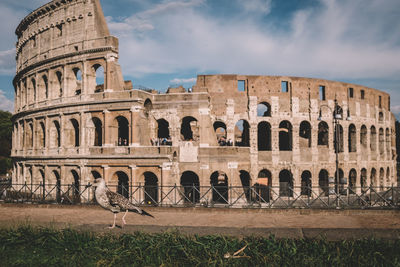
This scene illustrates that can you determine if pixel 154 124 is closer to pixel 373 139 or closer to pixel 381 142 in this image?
pixel 373 139

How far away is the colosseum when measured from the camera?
2264 centimetres

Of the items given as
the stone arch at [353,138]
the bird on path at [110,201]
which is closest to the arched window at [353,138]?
the stone arch at [353,138]

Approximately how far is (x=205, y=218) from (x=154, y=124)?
1528cm

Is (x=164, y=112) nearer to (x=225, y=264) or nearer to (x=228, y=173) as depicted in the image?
(x=228, y=173)

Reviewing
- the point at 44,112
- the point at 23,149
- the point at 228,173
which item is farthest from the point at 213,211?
the point at 23,149

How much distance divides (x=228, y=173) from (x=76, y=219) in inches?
567

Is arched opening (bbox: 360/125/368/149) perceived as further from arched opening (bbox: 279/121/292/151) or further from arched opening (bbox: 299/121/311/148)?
arched opening (bbox: 279/121/292/151)

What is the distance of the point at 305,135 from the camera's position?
3209 centimetres

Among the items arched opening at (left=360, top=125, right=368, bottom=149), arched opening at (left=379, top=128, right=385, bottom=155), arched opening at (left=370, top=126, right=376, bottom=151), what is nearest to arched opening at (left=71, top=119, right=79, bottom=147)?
arched opening at (left=360, top=125, right=368, bottom=149)

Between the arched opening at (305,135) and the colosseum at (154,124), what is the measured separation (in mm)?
134

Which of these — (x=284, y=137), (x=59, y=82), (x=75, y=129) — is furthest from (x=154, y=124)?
(x=284, y=137)

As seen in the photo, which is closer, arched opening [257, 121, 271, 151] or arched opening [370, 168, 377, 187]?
arched opening [257, 121, 271, 151]

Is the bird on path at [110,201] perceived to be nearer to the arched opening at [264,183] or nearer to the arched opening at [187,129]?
the arched opening at [264,183]

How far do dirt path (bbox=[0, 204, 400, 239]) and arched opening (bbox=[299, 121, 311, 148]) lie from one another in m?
17.3
